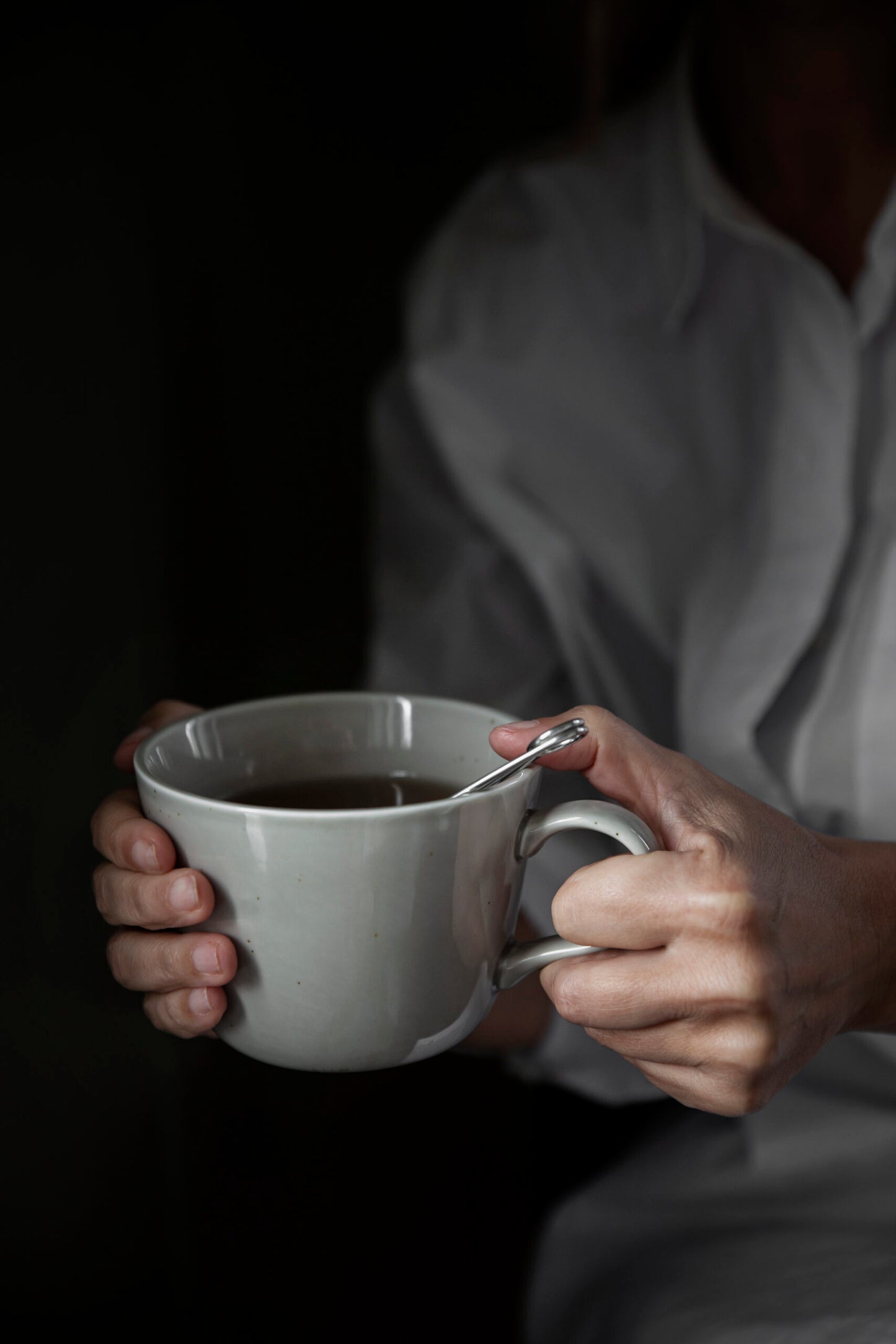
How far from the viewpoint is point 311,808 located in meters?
0.48

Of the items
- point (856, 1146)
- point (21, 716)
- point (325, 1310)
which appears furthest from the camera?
point (325, 1310)

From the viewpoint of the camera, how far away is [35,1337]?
509mm

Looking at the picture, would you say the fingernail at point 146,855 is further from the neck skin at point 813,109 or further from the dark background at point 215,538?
the neck skin at point 813,109

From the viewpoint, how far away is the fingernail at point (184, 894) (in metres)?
0.39

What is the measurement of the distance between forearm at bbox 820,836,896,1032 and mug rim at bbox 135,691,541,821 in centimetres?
17

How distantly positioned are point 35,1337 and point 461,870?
357mm

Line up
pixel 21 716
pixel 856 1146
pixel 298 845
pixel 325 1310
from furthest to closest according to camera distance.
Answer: pixel 325 1310, pixel 856 1146, pixel 21 716, pixel 298 845

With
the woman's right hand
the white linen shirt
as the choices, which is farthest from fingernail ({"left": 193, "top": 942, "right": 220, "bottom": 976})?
the white linen shirt

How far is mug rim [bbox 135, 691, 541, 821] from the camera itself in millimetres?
356

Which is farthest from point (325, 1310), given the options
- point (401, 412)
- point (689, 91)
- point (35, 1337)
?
point (689, 91)

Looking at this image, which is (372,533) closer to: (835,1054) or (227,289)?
(227,289)

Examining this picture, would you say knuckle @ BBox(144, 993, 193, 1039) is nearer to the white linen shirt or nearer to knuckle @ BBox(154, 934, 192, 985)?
knuckle @ BBox(154, 934, 192, 985)

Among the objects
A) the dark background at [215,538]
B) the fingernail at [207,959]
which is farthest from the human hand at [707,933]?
the dark background at [215,538]

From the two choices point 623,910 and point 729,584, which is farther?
point 729,584
